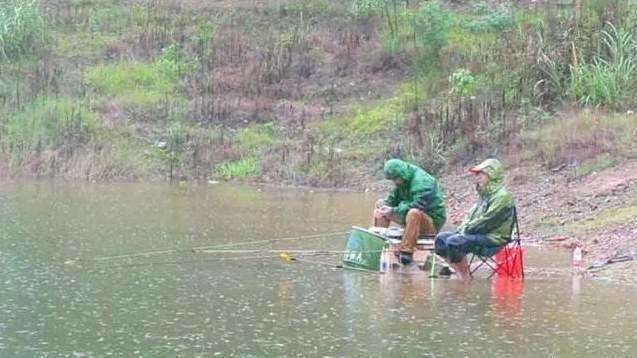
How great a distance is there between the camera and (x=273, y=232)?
15.6m

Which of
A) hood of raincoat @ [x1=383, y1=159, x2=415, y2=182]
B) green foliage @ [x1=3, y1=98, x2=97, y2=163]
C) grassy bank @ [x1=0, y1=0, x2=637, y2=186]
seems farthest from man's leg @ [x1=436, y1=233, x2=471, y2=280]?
green foliage @ [x1=3, y1=98, x2=97, y2=163]

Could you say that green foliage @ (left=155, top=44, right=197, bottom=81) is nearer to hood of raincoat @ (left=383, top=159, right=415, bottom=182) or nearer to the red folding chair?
hood of raincoat @ (left=383, top=159, right=415, bottom=182)

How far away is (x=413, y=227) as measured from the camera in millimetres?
12305

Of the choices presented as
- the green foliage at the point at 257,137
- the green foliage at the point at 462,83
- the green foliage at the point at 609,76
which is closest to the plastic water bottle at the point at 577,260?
the green foliage at the point at 609,76

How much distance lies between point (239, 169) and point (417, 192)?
1239 centimetres

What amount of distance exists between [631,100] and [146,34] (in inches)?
571

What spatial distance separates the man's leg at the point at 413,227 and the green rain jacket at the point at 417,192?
0.39 ft

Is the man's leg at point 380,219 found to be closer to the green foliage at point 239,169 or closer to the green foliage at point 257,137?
the green foliage at point 239,169

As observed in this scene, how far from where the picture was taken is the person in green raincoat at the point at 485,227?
38.0ft

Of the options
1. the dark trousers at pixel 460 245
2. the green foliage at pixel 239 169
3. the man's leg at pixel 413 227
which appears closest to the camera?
the dark trousers at pixel 460 245

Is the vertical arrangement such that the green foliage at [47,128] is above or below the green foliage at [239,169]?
above

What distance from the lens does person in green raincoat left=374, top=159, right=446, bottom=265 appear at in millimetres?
12359

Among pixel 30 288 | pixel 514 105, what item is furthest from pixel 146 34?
pixel 30 288

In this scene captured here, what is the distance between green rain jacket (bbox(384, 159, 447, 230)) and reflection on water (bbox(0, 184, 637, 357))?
0.91m
